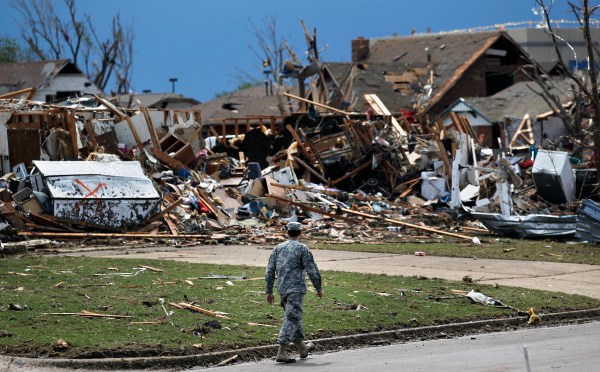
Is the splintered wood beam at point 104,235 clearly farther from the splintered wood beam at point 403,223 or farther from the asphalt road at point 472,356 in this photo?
the asphalt road at point 472,356

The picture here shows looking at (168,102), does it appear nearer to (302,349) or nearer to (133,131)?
(133,131)

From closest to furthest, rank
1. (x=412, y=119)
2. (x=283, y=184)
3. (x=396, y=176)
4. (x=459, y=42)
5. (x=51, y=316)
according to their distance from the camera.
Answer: (x=51, y=316)
(x=283, y=184)
(x=396, y=176)
(x=412, y=119)
(x=459, y=42)

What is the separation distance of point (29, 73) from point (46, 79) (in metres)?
1.27

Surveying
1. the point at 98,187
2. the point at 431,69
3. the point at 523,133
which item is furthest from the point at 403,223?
the point at 431,69

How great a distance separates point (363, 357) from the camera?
1175cm

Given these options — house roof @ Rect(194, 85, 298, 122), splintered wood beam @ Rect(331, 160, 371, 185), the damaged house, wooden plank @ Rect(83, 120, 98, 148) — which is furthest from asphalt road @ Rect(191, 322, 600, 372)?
house roof @ Rect(194, 85, 298, 122)

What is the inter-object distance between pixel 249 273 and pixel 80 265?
3.34 metres

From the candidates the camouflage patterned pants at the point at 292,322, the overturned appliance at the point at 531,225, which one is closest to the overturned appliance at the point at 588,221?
the overturned appliance at the point at 531,225

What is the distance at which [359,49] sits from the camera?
68.2 m

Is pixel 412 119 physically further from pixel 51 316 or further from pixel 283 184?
pixel 51 316

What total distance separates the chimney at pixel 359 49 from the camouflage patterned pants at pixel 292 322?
186 feet

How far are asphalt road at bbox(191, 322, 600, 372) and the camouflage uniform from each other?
0.36 meters

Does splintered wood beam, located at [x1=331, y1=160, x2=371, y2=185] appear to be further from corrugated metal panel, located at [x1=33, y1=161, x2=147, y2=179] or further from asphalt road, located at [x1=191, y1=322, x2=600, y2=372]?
asphalt road, located at [x1=191, y1=322, x2=600, y2=372]

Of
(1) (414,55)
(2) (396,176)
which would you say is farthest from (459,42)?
(2) (396,176)
